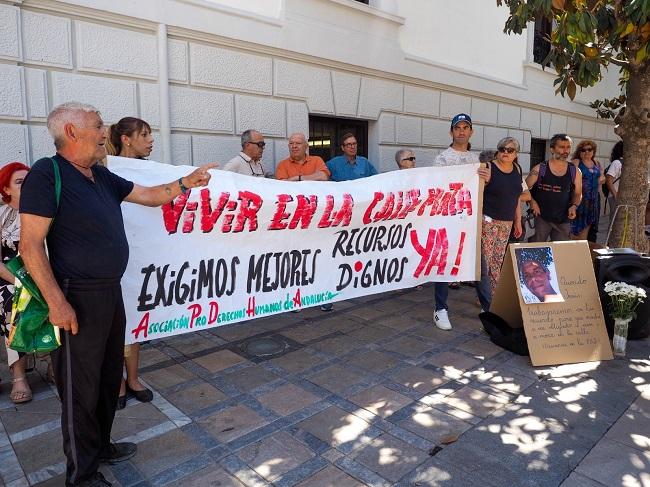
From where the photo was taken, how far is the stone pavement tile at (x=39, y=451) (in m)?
2.68

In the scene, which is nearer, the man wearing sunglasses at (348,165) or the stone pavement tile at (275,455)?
the stone pavement tile at (275,455)

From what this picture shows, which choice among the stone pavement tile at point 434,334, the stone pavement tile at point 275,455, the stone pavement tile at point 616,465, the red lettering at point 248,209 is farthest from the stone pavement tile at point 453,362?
the red lettering at point 248,209

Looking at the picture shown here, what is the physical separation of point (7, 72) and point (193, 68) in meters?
1.86

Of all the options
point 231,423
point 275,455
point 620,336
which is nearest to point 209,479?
point 275,455

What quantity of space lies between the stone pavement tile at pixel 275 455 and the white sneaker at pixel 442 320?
2356 millimetres

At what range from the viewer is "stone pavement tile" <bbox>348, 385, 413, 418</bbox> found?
328cm

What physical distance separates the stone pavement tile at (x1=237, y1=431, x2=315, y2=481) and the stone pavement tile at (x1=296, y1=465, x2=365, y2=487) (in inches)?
5.6

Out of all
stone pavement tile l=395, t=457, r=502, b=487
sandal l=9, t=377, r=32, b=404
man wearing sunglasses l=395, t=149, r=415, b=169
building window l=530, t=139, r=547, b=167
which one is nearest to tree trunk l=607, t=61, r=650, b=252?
man wearing sunglasses l=395, t=149, r=415, b=169

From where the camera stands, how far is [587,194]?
6.57 m

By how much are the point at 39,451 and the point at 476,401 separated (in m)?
2.75

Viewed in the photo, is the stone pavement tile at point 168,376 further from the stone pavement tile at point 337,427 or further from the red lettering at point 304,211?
the red lettering at point 304,211

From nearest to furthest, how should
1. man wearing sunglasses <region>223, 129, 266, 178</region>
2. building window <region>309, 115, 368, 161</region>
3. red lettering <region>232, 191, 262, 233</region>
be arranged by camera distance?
red lettering <region>232, 191, 262, 233</region> < man wearing sunglasses <region>223, 129, 266, 178</region> < building window <region>309, 115, 368, 161</region>

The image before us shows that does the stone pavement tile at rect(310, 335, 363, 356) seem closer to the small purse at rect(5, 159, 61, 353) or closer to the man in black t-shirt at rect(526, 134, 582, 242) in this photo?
the small purse at rect(5, 159, 61, 353)

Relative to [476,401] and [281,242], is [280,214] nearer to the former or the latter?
[281,242]
